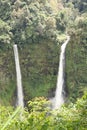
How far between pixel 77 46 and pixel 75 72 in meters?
2.00

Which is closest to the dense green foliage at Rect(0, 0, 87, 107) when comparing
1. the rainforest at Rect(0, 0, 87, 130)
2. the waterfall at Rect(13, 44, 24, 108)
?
the rainforest at Rect(0, 0, 87, 130)

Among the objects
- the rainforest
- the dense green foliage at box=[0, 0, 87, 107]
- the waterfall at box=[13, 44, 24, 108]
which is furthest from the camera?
the dense green foliage at box=[0, 0, 87, 107]

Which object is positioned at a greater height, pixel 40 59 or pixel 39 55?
pixel 39 55

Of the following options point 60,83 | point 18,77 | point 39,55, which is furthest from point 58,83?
point 18,77

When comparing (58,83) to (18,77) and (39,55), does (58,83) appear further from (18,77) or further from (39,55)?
(18,77)

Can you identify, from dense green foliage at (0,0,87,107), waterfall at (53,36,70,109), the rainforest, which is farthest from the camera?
dense green foliage at (0,0,87,107)

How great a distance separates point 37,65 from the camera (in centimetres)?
2542

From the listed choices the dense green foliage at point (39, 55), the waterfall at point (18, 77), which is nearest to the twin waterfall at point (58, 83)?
the waterfall at point (18, 77)

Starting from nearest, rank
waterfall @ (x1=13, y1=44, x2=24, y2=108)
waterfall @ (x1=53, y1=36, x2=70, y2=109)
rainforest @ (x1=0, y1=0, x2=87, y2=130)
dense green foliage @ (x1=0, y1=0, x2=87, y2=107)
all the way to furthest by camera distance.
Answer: waterfall @ (x1=53, y1=36, x2=70, y2=109), waterfall @ (x1=13, y1=44, x2=24, y2=108), rainforest @ (x1=0, y1=0, x2=87, y2=130), dense green foliage @ (x1=0, y1=0, x2=87, y2=107)

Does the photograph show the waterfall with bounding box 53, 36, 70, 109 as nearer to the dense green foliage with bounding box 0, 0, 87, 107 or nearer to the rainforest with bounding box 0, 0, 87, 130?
the rainforest with bounding box 0, 0, 87, 130

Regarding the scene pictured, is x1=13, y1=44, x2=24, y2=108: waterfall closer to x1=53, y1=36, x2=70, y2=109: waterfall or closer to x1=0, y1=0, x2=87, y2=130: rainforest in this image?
x1=0, y1=0, x2=87, y2=130: rainforest

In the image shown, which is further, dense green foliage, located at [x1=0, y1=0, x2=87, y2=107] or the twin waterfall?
dense green foliage, located at [x1=0, y1=0, x2=87, y2=107]

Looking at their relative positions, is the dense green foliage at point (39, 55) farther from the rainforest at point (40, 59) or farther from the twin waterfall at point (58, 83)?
the twin waterfall at point (58, 83)

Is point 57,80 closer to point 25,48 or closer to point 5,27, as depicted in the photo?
point 25,48
